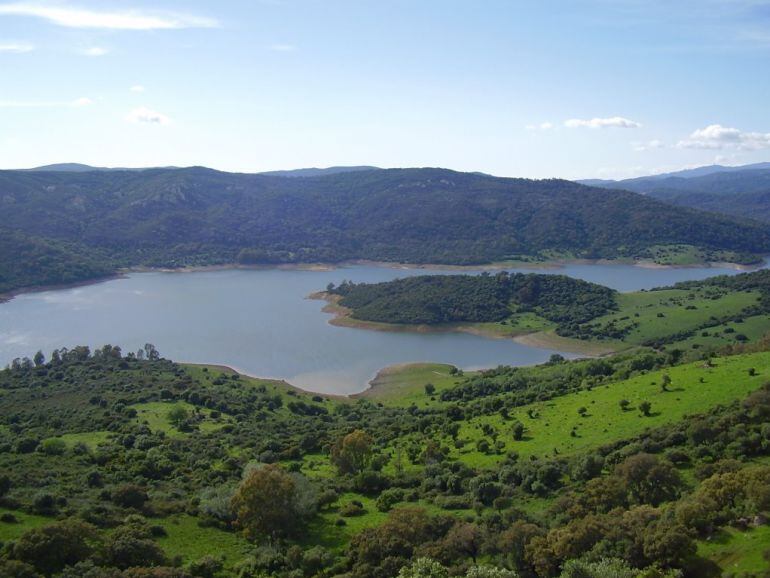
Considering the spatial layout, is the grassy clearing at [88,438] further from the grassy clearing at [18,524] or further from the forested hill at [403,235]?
the forested hill at [403,235]

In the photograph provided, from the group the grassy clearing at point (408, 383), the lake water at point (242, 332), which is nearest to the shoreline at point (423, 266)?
the lake water at point (242, 332)

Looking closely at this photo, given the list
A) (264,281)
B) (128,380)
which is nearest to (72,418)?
(128,380)

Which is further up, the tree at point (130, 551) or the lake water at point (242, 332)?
the tree at point (130, 551)

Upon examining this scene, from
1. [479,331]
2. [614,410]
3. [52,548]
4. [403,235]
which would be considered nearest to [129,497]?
[52,548]

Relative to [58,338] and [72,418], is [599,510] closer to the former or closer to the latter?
[72,418]

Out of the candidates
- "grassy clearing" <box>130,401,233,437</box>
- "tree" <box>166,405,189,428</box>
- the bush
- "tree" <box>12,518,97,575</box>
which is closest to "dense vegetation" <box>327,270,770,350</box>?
"grassy clearing" <box>130,401,233,437</box>

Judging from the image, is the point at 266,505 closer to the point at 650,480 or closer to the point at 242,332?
the point at 650,480
